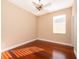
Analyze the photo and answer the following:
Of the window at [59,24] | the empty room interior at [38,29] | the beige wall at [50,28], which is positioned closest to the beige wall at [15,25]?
the empty room interior at [38,29]

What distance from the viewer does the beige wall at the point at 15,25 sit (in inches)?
138

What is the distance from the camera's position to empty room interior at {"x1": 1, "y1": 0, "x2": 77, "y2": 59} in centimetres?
329

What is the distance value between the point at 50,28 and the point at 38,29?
4.46 feet

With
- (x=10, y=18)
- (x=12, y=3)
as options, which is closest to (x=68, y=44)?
(x=10, y=18)

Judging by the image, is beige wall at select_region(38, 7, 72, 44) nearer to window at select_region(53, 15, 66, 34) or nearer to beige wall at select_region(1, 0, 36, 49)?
window at select_region(53, 15, 66, 34)

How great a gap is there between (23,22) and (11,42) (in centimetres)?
160

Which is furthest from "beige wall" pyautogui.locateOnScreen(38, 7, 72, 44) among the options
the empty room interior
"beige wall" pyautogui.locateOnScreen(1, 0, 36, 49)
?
"beige wall" pyautogui.locateOnScreen(1, 0, 36, 49)

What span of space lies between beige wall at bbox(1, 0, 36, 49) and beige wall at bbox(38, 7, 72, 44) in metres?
0.88

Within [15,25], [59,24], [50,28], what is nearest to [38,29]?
[50,28]

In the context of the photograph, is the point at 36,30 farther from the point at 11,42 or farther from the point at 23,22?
the point at 11,42

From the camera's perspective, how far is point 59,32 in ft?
16.4

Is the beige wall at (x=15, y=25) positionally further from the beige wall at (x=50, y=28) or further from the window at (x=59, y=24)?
the window at (x=59, y=24)

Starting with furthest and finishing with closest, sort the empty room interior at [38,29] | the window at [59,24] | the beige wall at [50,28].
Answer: the window at [59,24], the beige wall at [50,28], the empty room interior at [38,29]

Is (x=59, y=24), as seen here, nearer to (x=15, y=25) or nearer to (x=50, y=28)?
(x=50, y=28)
